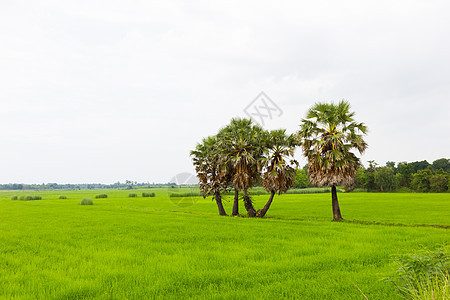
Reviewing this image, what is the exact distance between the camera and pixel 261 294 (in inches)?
319

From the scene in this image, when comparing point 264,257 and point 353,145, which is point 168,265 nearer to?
point 264,257

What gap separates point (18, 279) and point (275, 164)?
966 inches

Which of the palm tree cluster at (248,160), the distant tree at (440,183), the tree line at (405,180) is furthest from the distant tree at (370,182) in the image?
the palm tree cluster at (248,160)

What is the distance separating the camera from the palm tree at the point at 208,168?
112ft

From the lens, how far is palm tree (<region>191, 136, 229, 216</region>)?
34.1 m

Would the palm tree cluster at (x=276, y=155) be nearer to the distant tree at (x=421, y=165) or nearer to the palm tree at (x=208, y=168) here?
the palm tree at (x=208, y=168)

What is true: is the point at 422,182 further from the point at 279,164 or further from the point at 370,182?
the point at 279,164

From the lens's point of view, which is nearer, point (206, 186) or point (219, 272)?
point (219, 272)

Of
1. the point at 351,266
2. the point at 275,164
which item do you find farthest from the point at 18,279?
the point at 275,164

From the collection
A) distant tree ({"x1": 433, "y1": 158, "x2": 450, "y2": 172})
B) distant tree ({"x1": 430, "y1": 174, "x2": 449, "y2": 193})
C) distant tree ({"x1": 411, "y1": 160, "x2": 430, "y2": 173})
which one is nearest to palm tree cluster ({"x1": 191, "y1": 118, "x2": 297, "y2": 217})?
distant tree ({"x1": 430, "y1": 174, "x2": 449, "y2": 193})

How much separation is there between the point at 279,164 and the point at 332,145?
6079mm

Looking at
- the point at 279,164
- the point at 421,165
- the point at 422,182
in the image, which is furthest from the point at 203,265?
the point at 421,165

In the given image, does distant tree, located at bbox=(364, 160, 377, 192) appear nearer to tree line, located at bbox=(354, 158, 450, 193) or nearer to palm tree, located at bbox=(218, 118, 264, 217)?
tree line, located at bbox=(354, 158, 450, 193)

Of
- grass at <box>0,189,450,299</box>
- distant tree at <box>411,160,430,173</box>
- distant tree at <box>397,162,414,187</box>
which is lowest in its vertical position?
grass at <box>0,189,450,299</box>
